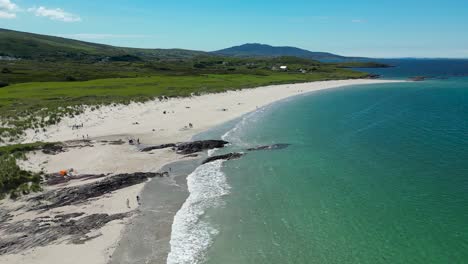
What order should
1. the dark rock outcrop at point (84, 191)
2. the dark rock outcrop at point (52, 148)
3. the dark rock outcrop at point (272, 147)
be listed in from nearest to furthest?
the dark rock outcrop at point (84, 191) < the dark rock outcrop at point (52, 148) < the dark rock outcrop at point (272, 147)

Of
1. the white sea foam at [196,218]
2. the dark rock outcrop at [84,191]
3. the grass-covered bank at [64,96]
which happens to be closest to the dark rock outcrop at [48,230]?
the dark rock outcrop at [84,191]

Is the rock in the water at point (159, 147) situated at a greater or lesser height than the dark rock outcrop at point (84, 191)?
greater

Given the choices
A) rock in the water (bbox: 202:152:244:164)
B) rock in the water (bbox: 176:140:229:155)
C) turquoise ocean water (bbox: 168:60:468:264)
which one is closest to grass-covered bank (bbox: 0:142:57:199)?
turquoise ocean water (bbox: 168:60:468:264)

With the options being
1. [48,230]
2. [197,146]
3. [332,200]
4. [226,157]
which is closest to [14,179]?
[48,230]

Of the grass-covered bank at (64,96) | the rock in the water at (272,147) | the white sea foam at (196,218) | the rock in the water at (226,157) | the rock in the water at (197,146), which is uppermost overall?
the grass-covered bank at (64,96)

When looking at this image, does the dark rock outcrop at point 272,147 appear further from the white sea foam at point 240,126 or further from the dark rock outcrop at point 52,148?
the dark rock outcrop at point 52,148

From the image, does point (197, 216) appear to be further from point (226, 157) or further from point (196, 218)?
point (226, 157)

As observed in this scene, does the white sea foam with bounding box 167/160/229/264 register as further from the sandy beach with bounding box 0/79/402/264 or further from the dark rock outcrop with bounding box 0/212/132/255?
the dark rock outcrop with bounding box 0/212/132/255
